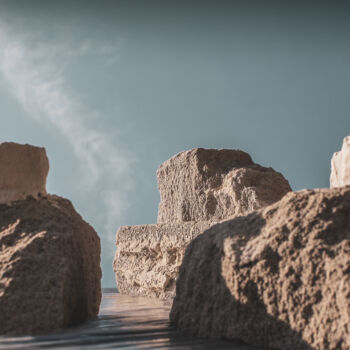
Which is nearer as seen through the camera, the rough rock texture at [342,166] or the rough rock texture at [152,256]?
Answer: the rough rock texture at [342,166]

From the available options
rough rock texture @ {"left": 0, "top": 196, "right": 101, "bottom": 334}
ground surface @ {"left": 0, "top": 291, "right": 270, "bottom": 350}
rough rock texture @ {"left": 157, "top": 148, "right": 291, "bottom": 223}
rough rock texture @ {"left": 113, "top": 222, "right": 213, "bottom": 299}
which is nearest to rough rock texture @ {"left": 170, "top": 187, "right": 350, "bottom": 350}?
ground surface @ {"left": 0, "top": 291, "right": 270, "bottom": 350}

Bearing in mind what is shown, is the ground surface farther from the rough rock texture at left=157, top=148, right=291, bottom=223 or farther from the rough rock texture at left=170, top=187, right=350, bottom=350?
the rough rock texture at left=157, top=148, right=291, bottom=223

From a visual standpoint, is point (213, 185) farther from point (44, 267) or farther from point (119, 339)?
point (119, 339)

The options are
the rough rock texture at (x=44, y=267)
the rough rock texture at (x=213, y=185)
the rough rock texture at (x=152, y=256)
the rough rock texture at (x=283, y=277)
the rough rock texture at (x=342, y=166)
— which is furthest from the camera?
the rough rock texture at (x=152, y=256)

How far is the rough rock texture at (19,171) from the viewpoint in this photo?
3.11 m

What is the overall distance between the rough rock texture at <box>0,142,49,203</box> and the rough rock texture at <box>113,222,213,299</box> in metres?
2.39

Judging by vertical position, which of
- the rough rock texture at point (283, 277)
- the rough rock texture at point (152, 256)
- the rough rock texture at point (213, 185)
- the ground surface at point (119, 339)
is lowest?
the ground surface at point (119, 339)

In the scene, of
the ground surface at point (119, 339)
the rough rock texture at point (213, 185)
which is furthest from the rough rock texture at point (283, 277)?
the rough rock texture at point (213, 185)

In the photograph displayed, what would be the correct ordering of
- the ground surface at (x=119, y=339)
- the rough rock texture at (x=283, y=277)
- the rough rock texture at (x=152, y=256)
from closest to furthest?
1. the rough rock texture at (x=283, y=277)
2. the ground surface at (x=119, y=339)
3. the rough rock texture at (x=152, y=256)

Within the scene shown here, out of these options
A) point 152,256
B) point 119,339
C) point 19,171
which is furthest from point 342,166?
point 152,256

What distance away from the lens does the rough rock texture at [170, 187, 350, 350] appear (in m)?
2.04

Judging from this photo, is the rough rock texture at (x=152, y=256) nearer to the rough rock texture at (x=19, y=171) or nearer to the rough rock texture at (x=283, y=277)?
the rough rock texture at (x=19, y=171)

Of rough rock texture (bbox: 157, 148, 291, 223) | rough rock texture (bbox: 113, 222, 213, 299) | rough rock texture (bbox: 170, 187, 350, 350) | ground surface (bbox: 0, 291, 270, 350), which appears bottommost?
ground surface (bbox: 0, 291, 270, 350)

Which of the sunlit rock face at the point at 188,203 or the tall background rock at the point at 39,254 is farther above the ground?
the sunlit rock face at the point at 188,203
